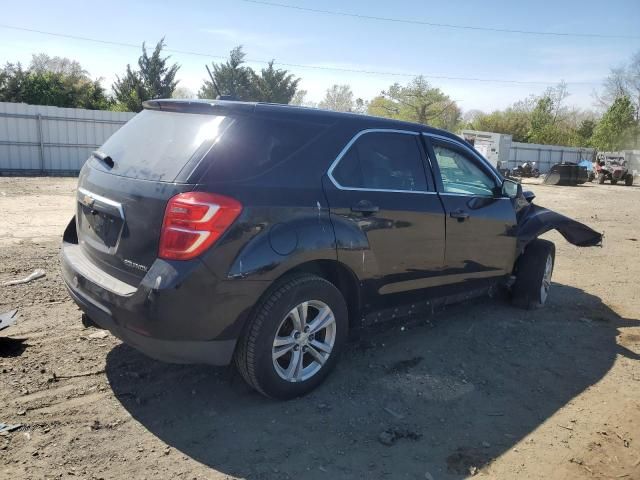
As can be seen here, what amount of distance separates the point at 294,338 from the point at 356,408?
61 centimetres

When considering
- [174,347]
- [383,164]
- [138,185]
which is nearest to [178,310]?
[174,347]

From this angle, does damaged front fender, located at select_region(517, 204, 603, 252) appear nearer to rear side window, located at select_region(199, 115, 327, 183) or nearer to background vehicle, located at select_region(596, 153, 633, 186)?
rear side window, located at select_region(199, 115, 327, 183)

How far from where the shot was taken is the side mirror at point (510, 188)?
16.1 ft

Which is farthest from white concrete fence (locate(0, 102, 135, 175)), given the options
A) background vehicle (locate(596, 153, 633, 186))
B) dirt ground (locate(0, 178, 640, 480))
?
background vehicle (locate(596, 153, 633, 186))

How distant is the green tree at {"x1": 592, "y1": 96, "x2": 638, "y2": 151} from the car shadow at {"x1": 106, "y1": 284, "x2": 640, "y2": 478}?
53.3m

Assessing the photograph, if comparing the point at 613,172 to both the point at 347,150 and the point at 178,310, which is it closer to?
the point at 347,150

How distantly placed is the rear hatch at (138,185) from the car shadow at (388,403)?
0.94 metres

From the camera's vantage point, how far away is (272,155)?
320 cm

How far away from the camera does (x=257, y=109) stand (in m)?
3.24

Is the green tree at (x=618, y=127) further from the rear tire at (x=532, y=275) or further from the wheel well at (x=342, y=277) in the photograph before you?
the wheel well at (x=342, y=277)

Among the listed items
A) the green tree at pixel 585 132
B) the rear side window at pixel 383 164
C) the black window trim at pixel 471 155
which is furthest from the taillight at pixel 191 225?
the green tree at pixel 585 132

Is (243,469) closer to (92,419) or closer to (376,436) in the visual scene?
(376,436)

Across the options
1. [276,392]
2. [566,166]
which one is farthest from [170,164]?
[566,166]

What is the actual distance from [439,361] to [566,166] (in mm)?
27249
